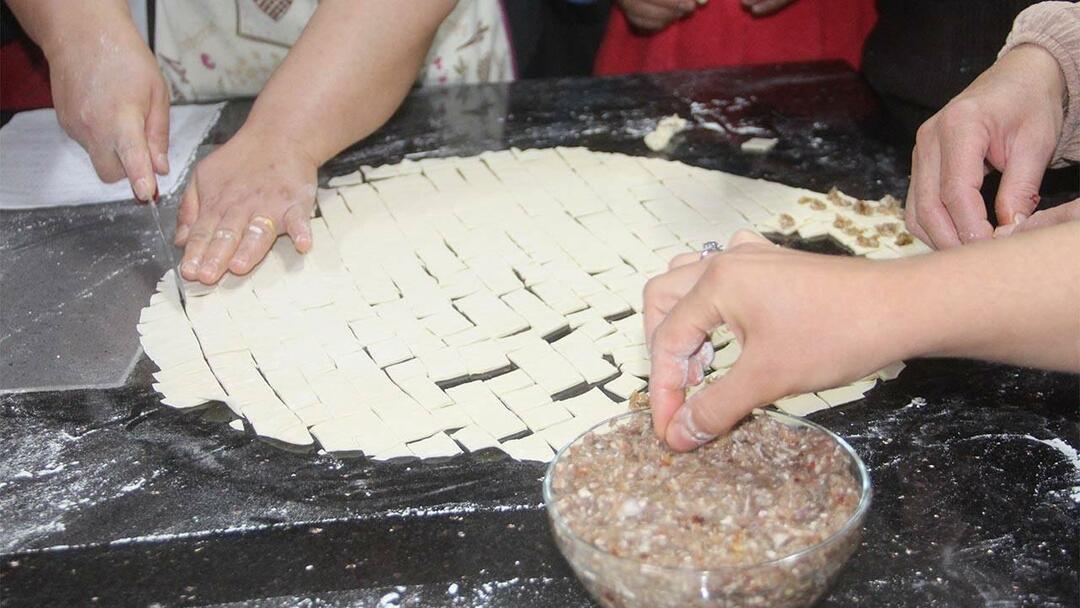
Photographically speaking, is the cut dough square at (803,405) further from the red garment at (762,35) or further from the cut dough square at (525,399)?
the red garment at (762,35)

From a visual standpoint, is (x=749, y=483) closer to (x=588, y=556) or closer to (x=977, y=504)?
(x=588, y=556)

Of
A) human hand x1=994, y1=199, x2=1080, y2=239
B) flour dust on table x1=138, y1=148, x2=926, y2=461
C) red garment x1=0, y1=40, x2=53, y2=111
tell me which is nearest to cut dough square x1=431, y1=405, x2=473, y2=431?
flour dust on table x1=138, y1=148, x2=926, y2=461

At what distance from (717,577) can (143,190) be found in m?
1.35

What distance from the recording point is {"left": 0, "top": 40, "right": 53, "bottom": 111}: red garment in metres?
2.79

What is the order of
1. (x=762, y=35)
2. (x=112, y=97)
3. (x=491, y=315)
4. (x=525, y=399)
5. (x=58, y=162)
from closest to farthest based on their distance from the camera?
1. (x=525, y=399)
2. (x=491, y=315)
3. (x=112, y=97)
4. (x=58, y=162)
5. (x=762, y=35)

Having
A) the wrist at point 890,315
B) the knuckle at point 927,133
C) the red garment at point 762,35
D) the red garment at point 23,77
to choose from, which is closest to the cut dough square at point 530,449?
the wrist at point 890,315

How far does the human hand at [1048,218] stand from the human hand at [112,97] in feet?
4.64

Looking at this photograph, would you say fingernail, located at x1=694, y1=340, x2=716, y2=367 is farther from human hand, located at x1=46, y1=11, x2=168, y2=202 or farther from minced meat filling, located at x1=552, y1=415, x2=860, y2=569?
human hand, located at x1=46, y1=11, x2=168, y2=202

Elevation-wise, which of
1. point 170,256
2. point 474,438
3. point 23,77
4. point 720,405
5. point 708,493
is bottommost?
point 23,77

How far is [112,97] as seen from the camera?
6.49ft

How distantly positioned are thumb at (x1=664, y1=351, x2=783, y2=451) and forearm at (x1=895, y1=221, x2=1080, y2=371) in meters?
0.14

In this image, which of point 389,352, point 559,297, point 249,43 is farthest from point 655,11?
point 389,352

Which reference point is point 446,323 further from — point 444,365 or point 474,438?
point 474,438

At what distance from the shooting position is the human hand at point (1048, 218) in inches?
52.9
